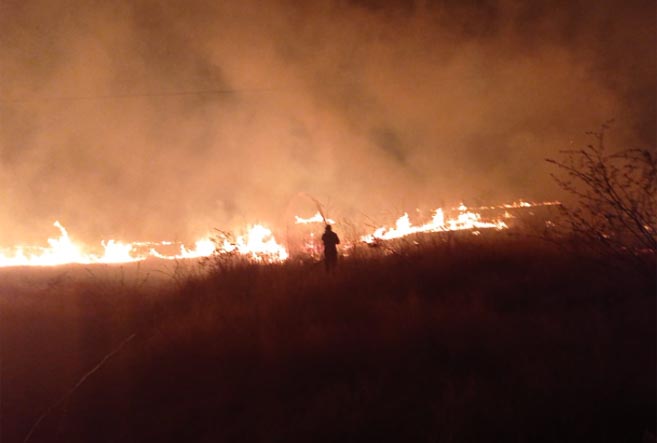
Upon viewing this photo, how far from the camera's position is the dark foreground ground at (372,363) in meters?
2.18

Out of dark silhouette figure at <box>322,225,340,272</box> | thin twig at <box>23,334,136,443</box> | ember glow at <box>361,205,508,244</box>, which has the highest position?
ember glow at <box>361,205,508,244</box>

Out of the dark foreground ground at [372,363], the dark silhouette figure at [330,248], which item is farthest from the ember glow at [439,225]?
the dark foreground ground at [372,363]

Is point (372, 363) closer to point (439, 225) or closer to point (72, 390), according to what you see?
point (72, 390)

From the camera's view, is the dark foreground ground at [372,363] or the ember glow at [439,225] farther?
the ember glow at [439,225]

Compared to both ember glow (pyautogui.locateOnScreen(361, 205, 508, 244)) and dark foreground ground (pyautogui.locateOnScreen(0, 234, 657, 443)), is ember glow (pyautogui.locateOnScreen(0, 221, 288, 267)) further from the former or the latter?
dark foreground ground (pyautogui.locateOnScreen(0, 234, 657, 443))

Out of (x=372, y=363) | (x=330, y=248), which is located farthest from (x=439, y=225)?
(x=372, y=363)

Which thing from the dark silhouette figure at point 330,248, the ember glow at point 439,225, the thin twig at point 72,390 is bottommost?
the thin twig at point 72,390

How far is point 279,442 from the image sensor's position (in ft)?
7.30

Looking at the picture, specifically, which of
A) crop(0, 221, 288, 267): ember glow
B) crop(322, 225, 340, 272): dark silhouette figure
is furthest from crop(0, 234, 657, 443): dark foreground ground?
crop(0, 221, 288, 267): ember glow

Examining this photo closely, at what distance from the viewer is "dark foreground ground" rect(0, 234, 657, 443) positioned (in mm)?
2176

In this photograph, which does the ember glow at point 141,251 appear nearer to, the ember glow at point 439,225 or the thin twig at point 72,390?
the ember glow at point 439,225

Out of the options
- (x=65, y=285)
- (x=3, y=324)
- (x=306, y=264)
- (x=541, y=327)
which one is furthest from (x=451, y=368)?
(x=65, y=285)

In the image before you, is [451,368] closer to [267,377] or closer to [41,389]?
[267,377]

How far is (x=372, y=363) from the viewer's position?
2.77 meters
